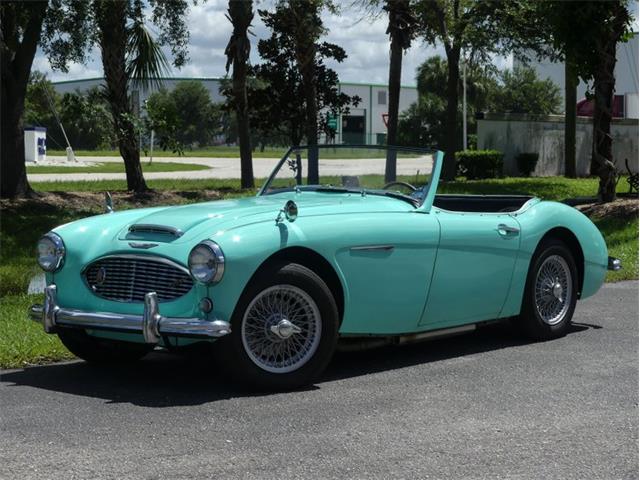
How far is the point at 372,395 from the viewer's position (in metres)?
5.61

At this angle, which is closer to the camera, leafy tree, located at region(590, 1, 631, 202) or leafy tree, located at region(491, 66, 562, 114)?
leafy tree, located at region(590, 1, 631, 202)

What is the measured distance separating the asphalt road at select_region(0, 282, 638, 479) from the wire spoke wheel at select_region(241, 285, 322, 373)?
209 millimetres

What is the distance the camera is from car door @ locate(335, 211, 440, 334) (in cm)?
597

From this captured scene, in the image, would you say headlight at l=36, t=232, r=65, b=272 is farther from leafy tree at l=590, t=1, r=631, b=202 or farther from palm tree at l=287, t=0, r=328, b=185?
palm tree at l=287, t=0, r=328, b=185

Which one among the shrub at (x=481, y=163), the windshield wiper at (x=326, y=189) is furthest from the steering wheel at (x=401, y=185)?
the shrub at (x=481, y=163)

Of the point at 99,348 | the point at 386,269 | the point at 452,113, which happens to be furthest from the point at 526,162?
the point at 99,348

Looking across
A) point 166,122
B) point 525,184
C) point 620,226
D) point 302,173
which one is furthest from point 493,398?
point 525,184

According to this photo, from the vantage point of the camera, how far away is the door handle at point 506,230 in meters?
6.88

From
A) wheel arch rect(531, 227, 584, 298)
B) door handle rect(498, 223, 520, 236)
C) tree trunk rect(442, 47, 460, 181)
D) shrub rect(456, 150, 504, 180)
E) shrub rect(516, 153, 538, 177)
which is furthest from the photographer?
shrub rect(516, 153, 538, 177)

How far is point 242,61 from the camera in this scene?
2242 cm

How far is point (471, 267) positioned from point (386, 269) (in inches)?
30.4

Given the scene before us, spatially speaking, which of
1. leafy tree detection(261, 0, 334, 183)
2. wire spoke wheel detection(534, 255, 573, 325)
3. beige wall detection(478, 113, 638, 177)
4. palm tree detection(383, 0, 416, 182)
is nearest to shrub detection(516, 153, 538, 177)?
beige wall detection(478, 113, 638, 177)

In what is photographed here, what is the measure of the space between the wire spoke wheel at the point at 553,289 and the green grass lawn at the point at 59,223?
324cm

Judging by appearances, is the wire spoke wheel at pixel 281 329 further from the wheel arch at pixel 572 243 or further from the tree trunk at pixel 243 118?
the tree trunk at pixel 243 118
